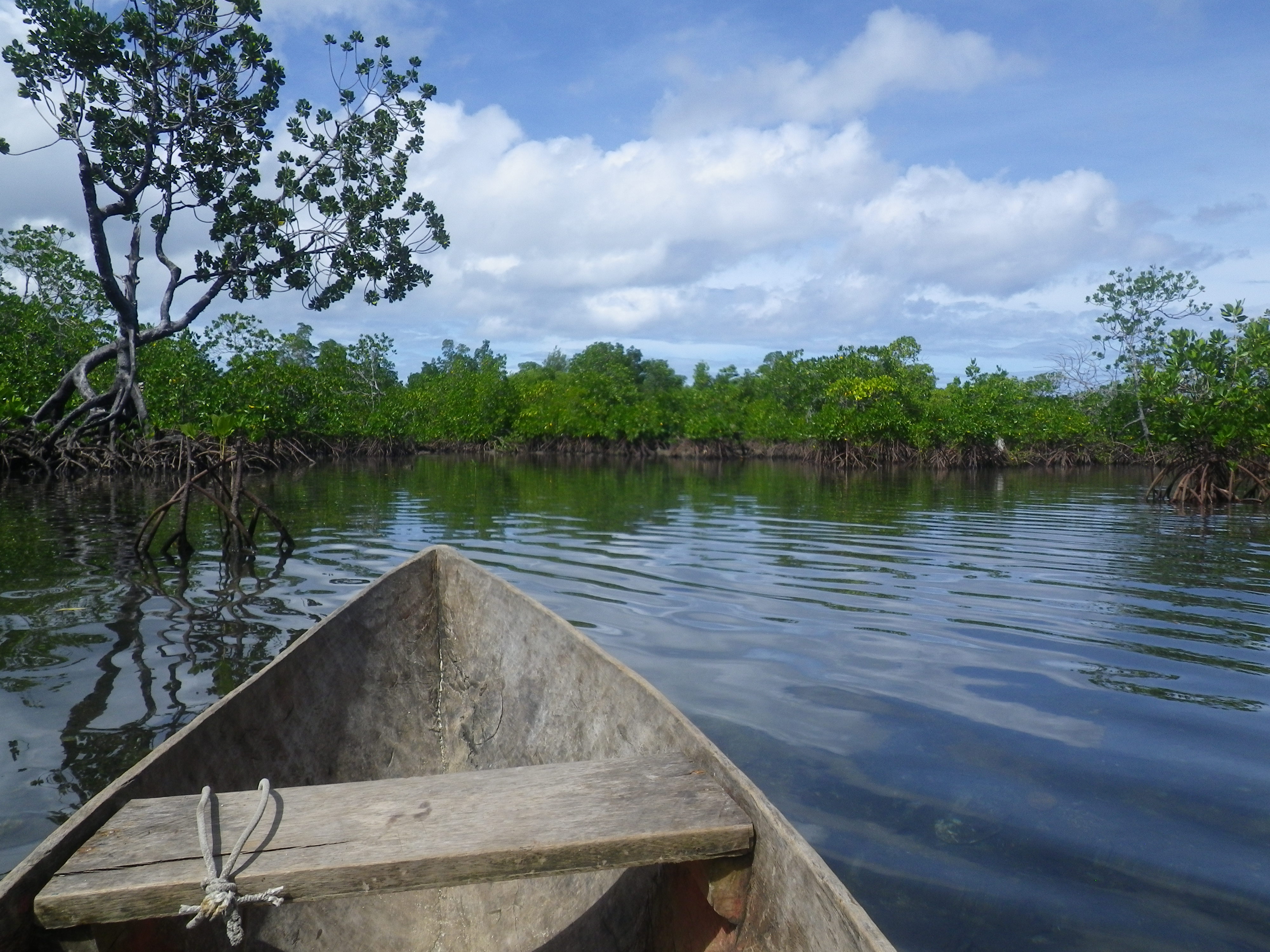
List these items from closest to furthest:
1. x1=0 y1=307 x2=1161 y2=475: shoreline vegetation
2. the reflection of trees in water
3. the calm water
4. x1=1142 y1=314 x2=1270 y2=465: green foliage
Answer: the calm water < the reflection of trees in water < x1=1142 y1=314 x2=1270 y2=465: green foliage < x1=0 y1=307 x2=1161 y2=475: shoreline vegetation

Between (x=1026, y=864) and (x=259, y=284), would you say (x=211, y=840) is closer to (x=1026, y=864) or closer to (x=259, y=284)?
(x=1026, y=864)

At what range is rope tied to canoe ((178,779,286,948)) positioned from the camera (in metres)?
1.76

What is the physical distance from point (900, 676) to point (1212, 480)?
12.4m

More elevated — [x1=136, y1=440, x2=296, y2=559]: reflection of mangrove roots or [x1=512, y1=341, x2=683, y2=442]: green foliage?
[x1=512, y1=341, x2=683, y2=442]: green foliage

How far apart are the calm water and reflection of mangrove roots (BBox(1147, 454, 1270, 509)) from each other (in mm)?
2440

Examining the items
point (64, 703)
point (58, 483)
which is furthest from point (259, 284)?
point (64, 703)

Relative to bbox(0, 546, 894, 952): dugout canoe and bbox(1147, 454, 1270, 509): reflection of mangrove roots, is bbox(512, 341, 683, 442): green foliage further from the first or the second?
bbox(0, 546, 894, 952): dugout canoe

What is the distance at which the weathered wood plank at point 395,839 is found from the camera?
5.90 feet

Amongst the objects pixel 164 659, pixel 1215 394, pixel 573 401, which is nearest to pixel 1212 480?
pixel 1215 394

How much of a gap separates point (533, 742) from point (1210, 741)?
2981 mm

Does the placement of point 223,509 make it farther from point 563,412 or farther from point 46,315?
point 563,412

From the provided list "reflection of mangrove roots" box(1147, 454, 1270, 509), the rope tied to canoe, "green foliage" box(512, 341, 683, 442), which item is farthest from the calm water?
"green foliage" box(512, 341, 683, 442)

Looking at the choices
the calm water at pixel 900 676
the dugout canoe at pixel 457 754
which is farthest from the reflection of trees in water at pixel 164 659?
the dugout canoe at pixel 457 754

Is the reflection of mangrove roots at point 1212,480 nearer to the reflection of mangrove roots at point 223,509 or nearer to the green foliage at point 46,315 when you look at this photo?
the reflection of mangrove roots at point 223,509
